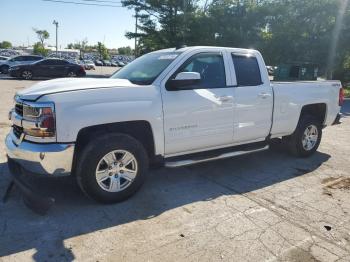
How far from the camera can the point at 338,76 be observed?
959 inches

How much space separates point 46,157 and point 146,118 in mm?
1178

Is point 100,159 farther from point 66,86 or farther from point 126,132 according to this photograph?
point 66,86

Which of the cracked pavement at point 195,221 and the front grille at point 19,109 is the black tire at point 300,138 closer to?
the cracked pavement at point 195,221

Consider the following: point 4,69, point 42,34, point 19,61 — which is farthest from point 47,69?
point 42,34

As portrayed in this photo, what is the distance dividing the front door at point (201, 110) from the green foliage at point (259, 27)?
18681mm

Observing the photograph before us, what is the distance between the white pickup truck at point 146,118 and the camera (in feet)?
12.0

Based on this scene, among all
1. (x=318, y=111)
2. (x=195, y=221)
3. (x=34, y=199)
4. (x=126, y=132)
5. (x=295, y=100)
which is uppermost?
(x=295, y=100)

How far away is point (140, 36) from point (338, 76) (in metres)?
19.5

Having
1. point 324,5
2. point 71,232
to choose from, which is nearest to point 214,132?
point 71,232

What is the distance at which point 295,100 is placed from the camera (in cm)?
586

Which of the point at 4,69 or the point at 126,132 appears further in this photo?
the point at 4,69

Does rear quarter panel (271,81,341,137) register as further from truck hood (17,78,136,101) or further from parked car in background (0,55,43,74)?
parked car in background (0,55,43,74)

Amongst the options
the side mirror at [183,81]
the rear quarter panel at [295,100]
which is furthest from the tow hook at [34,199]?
the rear quarter panel at [295,100]

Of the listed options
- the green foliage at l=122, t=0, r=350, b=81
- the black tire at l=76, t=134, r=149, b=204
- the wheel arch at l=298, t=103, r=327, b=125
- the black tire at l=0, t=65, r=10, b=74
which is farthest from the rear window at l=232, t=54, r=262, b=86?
the black tire at l=0, t=65, r=10, b=74
